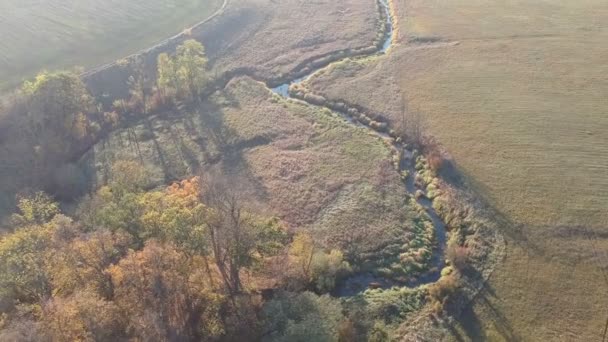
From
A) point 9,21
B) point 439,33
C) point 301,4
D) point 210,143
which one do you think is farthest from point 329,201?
point 9,21

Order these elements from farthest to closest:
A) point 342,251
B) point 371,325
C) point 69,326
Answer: point 342,251 < point 371,325 < point 69,326

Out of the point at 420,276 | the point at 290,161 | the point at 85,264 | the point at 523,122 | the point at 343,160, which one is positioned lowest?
the point at 420,276

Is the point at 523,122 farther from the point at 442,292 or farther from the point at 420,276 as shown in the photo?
the point at 442,292

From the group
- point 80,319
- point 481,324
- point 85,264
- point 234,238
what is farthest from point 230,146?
point 481,324

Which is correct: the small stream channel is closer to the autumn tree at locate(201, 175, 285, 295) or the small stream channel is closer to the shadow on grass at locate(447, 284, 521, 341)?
the shadow on grass at locate(447, 284, 521, 341)

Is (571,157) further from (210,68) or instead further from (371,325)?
(210,68)

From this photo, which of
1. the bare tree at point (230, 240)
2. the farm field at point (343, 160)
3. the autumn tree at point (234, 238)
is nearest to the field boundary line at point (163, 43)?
the farm field at point (343, 160)
